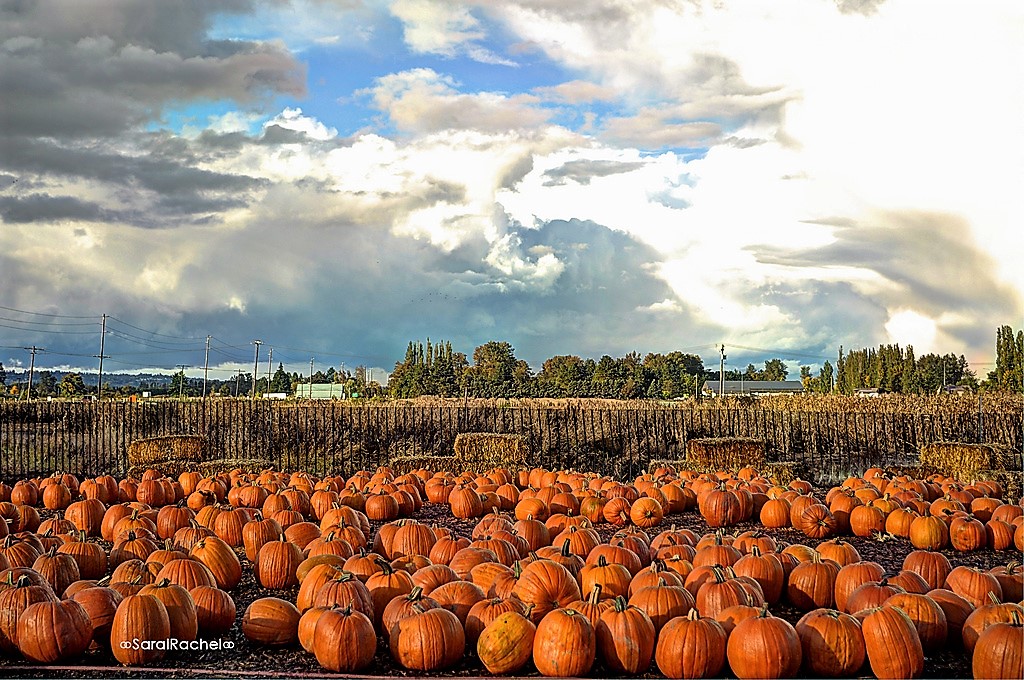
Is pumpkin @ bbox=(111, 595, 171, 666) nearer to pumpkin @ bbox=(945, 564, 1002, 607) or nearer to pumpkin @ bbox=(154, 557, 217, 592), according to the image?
pumpkin @ bbox=(154, 557, 217, 592)

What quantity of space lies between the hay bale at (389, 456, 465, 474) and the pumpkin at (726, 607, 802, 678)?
10107 millimetres

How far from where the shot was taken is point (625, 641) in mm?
4402

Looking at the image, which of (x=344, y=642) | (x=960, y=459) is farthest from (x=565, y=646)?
(x=960, y=459)

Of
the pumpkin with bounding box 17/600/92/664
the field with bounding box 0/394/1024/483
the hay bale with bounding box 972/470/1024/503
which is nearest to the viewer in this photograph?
the pumpkin with bounding box 17/600/92/664

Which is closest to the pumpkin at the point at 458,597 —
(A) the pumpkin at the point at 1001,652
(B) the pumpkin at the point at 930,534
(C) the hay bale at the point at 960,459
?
(A) the pumpkin at the point at 1001,652

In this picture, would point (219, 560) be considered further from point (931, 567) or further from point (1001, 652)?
point (931, 567)

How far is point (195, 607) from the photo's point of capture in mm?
4953

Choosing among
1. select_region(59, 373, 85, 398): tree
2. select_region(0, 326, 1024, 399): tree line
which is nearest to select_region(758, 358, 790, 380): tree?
Answer: select_region(0, 326, 1024, 399): tree line

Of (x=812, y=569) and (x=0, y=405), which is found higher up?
(x=0, y=405)

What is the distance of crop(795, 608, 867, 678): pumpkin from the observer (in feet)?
14.4

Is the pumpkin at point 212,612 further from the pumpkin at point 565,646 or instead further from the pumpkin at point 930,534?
the pumpkin at point 930,534

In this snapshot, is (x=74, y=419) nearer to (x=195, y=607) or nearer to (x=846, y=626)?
(x=195, y=607)

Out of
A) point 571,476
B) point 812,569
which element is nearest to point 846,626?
point 812,569

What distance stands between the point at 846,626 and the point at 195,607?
3.51 meters
